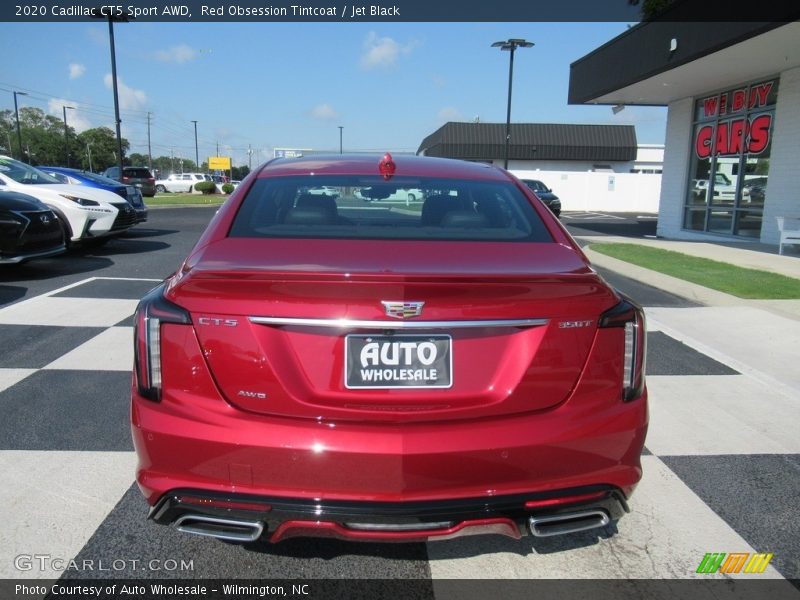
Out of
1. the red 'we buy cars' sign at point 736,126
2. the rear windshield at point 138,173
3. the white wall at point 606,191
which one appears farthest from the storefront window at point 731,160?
the rear windshield at point 138,173

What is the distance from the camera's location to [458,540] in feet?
8.57

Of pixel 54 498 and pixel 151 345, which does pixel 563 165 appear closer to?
pixel 54 498

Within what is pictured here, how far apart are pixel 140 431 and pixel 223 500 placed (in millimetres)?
371

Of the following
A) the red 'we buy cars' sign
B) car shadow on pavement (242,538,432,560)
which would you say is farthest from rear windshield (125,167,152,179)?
car shadow on pavement (242,538,432,560)

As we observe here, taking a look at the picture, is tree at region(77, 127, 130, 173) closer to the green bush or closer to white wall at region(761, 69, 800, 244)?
the green bush

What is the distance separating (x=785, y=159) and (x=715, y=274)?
6.29 meters

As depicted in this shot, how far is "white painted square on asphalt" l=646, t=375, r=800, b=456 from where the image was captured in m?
3.54

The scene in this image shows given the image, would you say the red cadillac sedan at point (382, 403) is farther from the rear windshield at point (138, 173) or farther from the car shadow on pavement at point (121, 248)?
the rear windshield at point (138, 173)

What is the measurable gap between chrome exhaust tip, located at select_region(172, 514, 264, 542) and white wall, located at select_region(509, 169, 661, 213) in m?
35.9

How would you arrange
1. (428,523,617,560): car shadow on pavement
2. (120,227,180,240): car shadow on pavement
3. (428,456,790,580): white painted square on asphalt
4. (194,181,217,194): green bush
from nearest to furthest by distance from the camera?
1. (428,456,790,580): white painted square on asphalt
2. (428,523,617,560): car shadow on pavement
3. (120,227,180,240): car shadow on pavement
4. (194,181,217,194): green bush

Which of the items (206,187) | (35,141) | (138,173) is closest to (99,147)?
(35,141)

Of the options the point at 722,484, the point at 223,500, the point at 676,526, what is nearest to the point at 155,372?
the point at 223,500

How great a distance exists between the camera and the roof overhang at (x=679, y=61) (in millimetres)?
11180

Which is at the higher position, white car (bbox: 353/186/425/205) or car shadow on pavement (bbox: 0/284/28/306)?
white car (bbox: 353/186/425/205)
